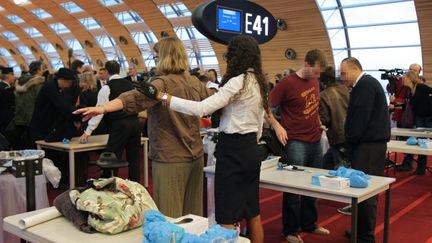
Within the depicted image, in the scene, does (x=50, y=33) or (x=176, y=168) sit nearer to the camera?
(x=176, y=168)

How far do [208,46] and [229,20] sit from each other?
1370 cm

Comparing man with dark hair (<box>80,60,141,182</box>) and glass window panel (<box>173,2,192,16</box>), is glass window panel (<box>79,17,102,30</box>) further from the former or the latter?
man with dark hair (<box>80,60,141,182</box>)

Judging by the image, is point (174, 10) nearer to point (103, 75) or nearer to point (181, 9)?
point (181, 9)

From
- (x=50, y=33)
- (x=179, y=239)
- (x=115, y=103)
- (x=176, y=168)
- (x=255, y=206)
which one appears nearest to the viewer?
(x=179, y=239)

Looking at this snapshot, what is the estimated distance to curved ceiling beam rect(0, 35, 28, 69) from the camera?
2849cm

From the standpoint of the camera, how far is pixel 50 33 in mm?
23984

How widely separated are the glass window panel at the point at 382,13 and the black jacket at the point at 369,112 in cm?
964

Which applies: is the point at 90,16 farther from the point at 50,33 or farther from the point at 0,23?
the point at 0,23

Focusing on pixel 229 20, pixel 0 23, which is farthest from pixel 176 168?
pixel 0 23

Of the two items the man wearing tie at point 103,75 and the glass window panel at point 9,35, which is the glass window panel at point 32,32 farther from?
the man wearing tie at point 103,75

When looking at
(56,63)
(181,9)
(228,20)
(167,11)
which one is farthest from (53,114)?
(56,63)

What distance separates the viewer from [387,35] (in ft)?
41.5

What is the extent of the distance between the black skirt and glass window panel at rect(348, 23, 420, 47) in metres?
11.0

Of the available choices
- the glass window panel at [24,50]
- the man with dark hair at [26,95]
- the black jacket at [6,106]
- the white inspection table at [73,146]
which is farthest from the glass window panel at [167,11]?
the glass window panel at [24,50]
